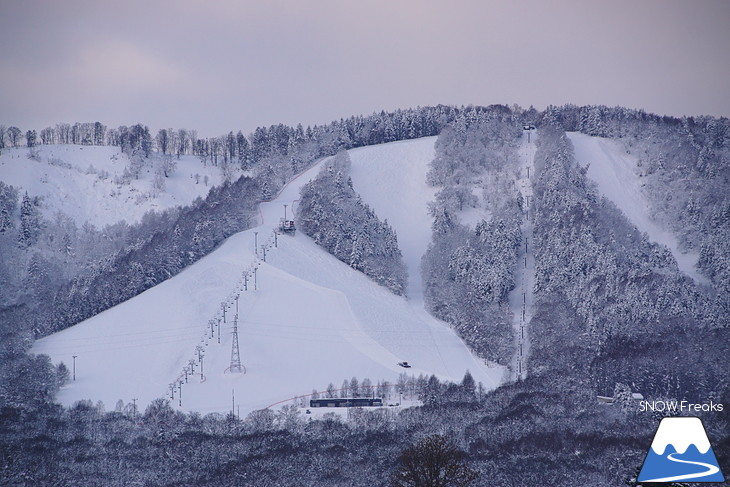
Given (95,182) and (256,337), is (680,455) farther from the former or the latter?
(95,182)

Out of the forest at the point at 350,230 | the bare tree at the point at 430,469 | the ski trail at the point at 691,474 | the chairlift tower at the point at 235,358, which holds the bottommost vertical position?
the chairlift tower at the point at 235,358

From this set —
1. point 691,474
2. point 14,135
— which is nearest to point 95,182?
point 14,135

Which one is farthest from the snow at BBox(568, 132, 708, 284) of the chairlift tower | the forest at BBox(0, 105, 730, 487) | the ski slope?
the chairlift tower

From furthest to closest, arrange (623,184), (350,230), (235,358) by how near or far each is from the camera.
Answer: (623,184) → (350,230) → (235,358)

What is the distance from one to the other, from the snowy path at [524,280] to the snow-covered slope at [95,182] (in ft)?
129

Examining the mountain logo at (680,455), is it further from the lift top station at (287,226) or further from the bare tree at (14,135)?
the bare tree at (14,135)

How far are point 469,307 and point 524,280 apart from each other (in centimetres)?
789

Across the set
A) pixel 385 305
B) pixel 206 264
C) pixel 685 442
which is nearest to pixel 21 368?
pixel 206 264

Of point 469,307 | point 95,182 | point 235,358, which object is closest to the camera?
point 235,358

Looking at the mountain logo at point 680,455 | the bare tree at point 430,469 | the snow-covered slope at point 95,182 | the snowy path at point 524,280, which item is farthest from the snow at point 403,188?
the mountain logo at point 680,455

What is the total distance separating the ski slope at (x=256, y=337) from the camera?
65812 millimetres

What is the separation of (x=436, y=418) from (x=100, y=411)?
20423 millimetres

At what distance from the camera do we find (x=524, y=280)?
86750mm

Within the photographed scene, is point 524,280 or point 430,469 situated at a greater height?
point 524,280
